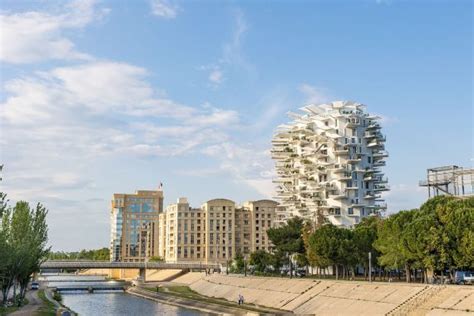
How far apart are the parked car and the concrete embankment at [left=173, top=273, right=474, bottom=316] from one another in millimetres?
11806

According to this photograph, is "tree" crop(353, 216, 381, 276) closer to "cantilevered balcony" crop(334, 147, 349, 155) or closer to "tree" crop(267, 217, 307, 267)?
"tree" crop(267, 217, 307, 267)

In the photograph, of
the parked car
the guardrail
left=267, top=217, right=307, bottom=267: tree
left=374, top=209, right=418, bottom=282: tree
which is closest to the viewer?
the parked car

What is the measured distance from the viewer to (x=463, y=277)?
274 ft

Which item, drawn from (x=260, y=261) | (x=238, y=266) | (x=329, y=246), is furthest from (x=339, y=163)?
(x=329, y=246)

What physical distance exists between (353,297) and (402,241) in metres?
11.0

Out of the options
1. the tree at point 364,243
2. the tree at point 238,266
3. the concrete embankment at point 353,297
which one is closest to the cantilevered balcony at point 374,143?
the tree at point 364,243

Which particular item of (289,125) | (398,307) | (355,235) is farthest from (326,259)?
(289,125)

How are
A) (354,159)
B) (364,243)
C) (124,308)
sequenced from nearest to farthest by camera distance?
1. (364,243)
2. (124,308)
3. (354,159)

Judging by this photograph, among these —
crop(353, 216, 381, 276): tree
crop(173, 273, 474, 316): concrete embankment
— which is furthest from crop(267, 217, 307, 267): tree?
crop(353, 216, 381, 276): tree

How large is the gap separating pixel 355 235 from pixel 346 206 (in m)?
43.1

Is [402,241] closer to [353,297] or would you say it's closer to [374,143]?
[353,297]

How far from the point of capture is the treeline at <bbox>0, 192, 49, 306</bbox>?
75.9 m

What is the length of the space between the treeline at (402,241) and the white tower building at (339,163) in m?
20.8

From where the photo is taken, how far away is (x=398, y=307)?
213ft
